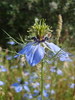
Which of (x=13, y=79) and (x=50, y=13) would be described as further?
(x=50, y=13)

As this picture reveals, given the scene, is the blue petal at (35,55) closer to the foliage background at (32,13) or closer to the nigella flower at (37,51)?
the nigella flower at (37,51)

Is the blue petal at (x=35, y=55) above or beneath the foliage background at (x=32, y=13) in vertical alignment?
beneath

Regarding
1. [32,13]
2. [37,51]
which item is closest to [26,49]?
[37,51]

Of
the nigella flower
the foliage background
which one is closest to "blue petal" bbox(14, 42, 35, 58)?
the nigella flower

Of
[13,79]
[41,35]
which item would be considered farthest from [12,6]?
[41,35]

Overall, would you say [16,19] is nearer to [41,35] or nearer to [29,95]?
[29,95]

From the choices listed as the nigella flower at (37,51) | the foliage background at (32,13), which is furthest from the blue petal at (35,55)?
the foliage background at (32,13)

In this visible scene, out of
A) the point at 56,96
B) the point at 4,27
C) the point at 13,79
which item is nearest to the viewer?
the point at 56,96

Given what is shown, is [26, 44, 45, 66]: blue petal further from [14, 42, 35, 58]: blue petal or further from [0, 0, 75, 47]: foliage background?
[0, 0, 75, 47]: foliage background
